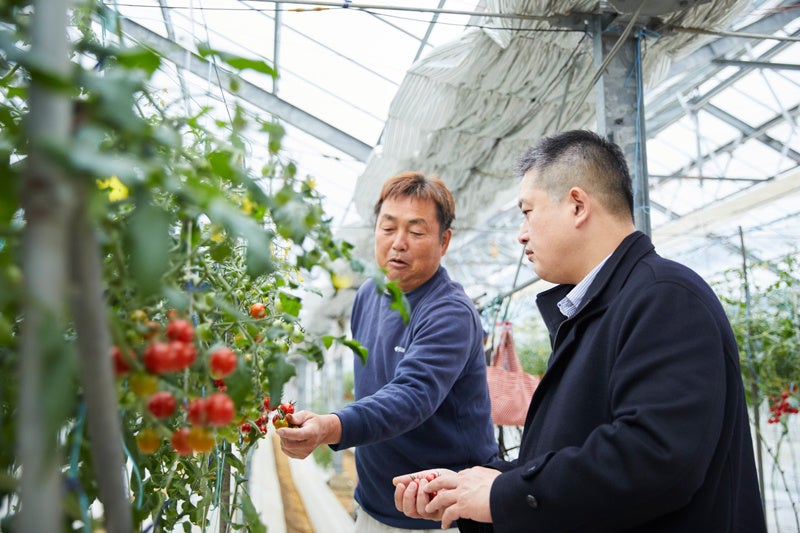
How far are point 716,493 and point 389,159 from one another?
9.06 ft

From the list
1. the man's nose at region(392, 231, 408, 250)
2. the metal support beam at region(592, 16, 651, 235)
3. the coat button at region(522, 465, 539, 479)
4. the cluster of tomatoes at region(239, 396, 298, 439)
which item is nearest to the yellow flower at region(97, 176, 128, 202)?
the cluster of tomatoes at region(239, 396, 298, 439)

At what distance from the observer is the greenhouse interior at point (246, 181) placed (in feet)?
1.47

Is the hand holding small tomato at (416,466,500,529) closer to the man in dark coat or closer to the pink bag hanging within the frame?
the man in dark coat

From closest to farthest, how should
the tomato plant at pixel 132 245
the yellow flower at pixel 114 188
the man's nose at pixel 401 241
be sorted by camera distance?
the tomato plant at pixel 132 245
the yellow flower at pixel 114 188
the man's nose at pixel 401 241

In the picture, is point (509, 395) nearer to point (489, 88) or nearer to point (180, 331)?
point (489, 88)

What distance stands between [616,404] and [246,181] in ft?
2.41

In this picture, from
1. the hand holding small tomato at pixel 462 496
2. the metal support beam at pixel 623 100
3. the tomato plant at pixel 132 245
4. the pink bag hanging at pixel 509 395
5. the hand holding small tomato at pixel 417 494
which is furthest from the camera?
the pink bag hanging at pixel 509 395

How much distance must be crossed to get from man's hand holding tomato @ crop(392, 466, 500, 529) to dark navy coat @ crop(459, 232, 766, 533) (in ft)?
0.14

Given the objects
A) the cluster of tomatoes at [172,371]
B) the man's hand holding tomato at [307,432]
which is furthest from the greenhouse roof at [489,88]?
the man's hand holding tomato at [307,432]

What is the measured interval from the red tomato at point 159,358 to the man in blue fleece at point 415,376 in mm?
899

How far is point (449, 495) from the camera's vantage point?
3.88 feet

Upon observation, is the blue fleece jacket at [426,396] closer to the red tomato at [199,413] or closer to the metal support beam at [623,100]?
the metal support beam at [623,100]

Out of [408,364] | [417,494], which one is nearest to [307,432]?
[417,494]

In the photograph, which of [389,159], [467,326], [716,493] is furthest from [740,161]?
[716,493]
